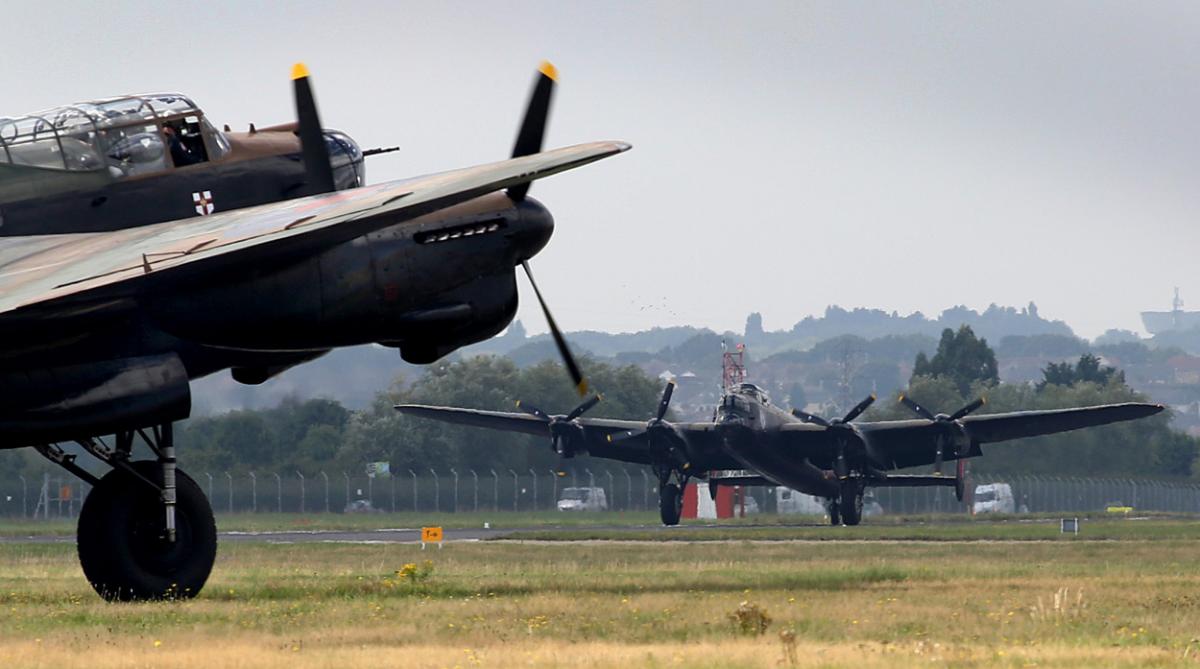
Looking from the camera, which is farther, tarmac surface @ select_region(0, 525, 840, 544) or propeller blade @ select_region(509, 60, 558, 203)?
tarmac surface @ select_region(0, 525, 840, 544)

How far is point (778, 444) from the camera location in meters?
75.8

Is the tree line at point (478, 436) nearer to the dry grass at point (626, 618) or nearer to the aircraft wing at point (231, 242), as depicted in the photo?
the dry grass at point (626, 618)

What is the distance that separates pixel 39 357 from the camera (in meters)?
20.1

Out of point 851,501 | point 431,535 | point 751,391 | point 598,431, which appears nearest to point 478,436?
point 598,431

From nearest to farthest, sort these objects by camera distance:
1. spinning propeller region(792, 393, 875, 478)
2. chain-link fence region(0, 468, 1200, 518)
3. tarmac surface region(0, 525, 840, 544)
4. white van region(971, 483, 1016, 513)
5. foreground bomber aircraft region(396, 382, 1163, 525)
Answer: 1. tarmac surface region(0, 525, 840, 544)
2. foreground bomber aircraft region(396, 382, 1163, 525)
3. spinning propeller region(792, 393, 875, 478)
4. chain-link fence region(0, 468, 1200, 518)
5. white van region(971, 483, 1016, 513)

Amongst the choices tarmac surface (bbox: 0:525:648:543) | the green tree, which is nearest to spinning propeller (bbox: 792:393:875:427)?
tarmac surface (bbox: 0:525:648:543)

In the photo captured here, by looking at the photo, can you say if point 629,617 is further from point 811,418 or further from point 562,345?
point 811,418

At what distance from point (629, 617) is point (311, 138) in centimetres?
764

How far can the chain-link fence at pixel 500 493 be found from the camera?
82.9 meters

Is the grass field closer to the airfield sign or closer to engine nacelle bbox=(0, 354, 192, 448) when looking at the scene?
engine nacelle bbox=(0, 354, 192, 448)

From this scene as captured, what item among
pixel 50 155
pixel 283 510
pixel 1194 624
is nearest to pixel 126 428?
pixel 50 155

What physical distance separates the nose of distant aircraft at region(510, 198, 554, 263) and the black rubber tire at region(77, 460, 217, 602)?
5.15m

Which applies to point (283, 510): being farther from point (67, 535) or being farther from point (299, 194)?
point (299, 194)

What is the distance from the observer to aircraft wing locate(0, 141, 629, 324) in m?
19.3
